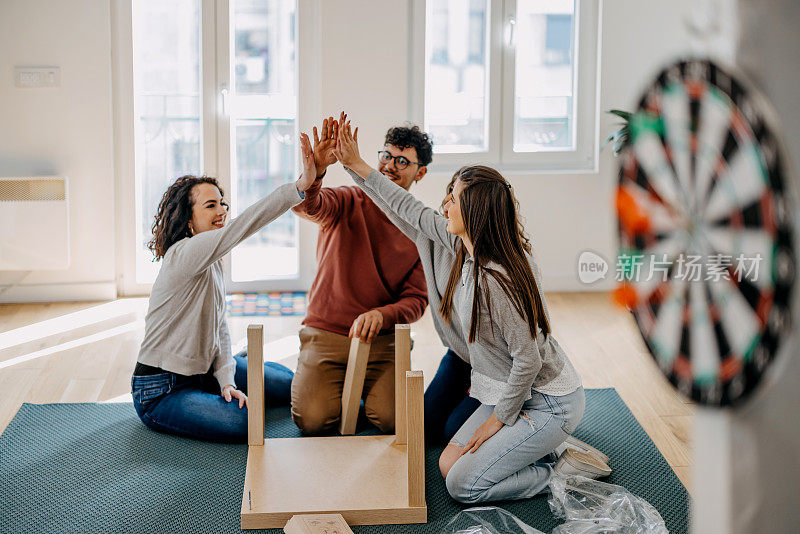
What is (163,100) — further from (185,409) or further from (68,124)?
(185,409)

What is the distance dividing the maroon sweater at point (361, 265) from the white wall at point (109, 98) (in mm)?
1692

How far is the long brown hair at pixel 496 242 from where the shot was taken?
2039 millimetres

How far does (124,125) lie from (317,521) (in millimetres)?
2820

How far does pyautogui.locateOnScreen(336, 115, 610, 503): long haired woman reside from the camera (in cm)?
204

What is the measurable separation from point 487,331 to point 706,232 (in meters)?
1.51

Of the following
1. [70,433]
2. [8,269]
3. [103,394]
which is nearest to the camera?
[70,433]

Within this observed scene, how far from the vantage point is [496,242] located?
2.07 metres

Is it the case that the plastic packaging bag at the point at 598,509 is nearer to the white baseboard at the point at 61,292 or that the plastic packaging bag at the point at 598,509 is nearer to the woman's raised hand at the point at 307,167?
the woman's raised hand at the point at 307,167

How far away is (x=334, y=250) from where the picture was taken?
2582 mm

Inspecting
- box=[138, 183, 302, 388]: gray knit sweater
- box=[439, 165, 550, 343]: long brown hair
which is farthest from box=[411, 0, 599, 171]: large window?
box=[439, 165, 550, 343]: long brown hair

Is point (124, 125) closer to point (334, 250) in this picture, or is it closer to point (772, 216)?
point (334, 250)

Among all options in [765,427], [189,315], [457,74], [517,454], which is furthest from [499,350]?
[457,74]

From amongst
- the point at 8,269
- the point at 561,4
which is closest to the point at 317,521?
the point at 8,269

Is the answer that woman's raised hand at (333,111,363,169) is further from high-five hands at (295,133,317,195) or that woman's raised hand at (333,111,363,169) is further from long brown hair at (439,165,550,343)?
long brown hair at (439,165,550,343)
